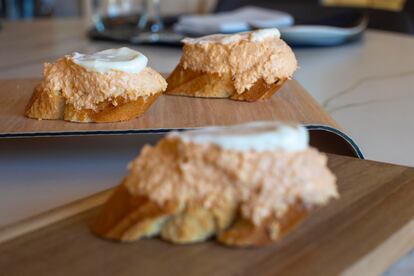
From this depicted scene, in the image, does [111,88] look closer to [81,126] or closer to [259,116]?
[81,126]

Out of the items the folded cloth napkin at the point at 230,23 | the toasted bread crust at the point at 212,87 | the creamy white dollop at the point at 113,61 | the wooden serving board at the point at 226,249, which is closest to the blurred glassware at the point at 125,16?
the folded cloth napkin at the point at 230,23

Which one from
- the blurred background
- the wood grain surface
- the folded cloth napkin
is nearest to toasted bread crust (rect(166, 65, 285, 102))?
the wood grain surface

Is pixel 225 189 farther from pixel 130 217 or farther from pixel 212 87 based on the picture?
pixel 212 87

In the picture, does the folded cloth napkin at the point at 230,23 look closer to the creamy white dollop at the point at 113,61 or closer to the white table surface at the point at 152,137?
the white table surface at the point at 152,137

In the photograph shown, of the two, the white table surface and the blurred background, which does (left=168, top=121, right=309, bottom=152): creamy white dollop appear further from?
the blurred background

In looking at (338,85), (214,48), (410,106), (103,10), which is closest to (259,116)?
(214,48)

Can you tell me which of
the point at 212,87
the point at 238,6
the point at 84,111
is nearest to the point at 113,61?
the point at 84,111
